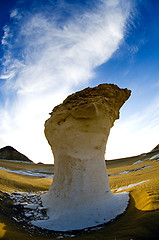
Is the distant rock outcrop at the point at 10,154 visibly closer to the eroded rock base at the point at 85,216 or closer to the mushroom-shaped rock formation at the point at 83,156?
the mushroom-shaped rock formation at the point at 83,156

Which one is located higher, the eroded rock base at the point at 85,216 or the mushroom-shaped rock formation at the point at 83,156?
the mushroom-shaped rock formation at the point at 83,156

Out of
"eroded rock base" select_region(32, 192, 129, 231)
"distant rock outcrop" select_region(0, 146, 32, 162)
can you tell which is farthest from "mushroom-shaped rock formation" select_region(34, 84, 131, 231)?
"distant rock outcrop" select_region(0, 146, 32, 162)

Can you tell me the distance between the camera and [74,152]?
4344 millimetres

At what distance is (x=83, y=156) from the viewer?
170 inches

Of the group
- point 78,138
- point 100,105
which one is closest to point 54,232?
point 78,138

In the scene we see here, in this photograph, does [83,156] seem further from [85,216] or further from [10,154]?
[10,154]

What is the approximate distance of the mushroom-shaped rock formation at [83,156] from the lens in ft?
12.4

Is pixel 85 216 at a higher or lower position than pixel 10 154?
lower

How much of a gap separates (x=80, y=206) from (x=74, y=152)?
1.42 metres

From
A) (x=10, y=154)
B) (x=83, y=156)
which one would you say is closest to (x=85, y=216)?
(x=83, y=156)

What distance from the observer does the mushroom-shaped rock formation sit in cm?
378

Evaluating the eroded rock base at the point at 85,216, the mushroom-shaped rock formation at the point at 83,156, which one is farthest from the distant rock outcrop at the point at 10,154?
the eroded rock base at the point at 85,216

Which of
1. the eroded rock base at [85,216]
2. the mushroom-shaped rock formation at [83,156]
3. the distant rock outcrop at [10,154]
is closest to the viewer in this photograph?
the eroded rock base at [85,216]

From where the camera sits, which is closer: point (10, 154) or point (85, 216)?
point (85, 216)
